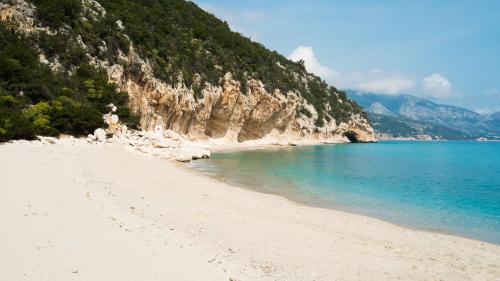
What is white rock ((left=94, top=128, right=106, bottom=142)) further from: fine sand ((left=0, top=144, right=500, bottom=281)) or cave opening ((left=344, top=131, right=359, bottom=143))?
cave opening ((left=344, top=131, right=359, bottom=143))

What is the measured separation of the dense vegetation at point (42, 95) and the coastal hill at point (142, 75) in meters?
0.06

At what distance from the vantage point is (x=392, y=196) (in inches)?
703

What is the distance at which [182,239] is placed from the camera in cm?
723

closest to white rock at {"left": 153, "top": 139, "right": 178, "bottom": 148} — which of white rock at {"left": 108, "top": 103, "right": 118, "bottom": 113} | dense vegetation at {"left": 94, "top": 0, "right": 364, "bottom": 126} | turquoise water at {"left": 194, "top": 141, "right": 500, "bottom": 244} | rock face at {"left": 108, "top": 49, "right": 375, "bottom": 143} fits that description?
white rock at {"left": 108, "top": 103, "right": 118, "bottom": 113}

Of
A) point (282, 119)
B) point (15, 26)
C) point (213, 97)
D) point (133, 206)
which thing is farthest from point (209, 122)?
point (133, 206)

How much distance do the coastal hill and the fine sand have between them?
10122mm

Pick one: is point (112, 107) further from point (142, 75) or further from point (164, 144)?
point (142, 75)

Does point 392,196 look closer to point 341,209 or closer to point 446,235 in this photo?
point 341,209

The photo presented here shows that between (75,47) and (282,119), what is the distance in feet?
149

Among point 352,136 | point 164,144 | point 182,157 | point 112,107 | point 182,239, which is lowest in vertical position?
point 182,157

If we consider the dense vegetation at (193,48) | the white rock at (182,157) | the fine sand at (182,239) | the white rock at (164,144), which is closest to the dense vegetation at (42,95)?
the white rock at (164,144)

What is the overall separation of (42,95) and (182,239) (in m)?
21.3

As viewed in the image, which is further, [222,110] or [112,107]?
[222,110]

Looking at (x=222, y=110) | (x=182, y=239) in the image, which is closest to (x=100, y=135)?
(x=182, y=239)
